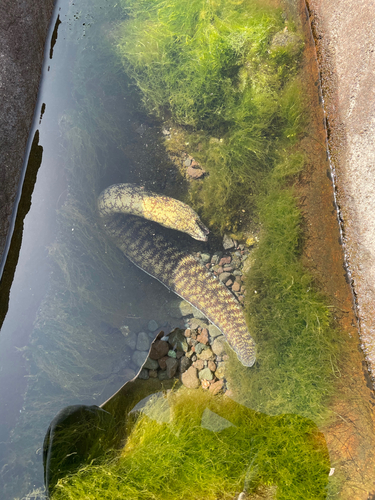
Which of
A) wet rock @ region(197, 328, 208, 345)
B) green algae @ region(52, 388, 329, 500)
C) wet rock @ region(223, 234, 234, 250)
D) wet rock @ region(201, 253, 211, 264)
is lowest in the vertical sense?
green algae @ region(52, 388, 329, 500)

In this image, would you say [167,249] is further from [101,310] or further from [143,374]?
[143,374]

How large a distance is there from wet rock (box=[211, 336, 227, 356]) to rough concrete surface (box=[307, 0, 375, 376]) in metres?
1.49

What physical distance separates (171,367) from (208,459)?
93cm

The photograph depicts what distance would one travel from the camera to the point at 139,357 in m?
2.96

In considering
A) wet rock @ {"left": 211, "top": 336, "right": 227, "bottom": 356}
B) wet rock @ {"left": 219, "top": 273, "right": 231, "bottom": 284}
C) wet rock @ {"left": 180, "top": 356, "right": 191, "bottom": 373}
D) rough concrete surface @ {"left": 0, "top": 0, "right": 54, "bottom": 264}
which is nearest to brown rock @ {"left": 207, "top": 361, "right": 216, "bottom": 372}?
wet rock @ {"left": 211, "top": 336, "right": 227, "bottom": 356}

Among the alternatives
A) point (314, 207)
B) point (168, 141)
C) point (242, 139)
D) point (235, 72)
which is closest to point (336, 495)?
point (314, 207)

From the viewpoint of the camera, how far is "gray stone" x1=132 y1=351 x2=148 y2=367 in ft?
9.66

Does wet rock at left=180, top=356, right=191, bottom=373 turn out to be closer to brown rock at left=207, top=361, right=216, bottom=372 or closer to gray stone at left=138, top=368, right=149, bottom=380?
brown rock at left=207, top=361, right=216, bottom=372

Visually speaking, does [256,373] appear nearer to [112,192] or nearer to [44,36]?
[112,192]

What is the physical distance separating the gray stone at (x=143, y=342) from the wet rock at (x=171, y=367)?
0.29 meters

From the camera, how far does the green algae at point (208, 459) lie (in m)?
2.53

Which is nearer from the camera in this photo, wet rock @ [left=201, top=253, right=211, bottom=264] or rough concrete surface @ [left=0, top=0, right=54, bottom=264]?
rough concrete surface @ [left=0, top=0, right=54, bottom=264]

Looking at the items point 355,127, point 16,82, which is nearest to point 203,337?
point 355,127

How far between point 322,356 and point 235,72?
11.7 feet
